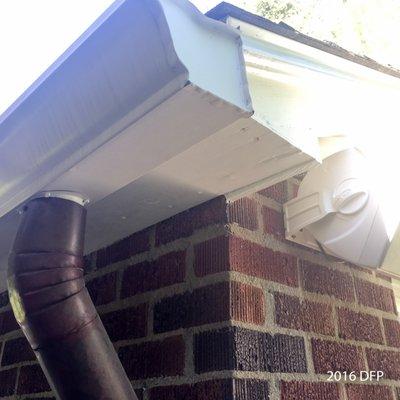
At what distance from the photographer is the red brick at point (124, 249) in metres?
1.46

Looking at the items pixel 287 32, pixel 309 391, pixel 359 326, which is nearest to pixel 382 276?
pixel 359 326

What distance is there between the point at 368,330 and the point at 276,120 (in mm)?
910

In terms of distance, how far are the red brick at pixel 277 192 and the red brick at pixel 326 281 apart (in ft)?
0.67

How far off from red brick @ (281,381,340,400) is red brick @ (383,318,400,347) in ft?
1.46

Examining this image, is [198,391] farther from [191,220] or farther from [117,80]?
[117,80]

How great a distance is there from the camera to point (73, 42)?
952 millimetres

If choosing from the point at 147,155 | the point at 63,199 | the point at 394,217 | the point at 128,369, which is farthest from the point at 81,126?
the point at 394,217

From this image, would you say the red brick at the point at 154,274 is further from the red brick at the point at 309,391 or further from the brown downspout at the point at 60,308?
the red brick at the point at 309,391

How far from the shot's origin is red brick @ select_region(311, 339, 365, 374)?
131 centimetres

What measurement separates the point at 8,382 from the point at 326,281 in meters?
1.21

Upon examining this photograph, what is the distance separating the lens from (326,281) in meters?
1.50

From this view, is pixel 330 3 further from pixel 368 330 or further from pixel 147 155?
pixel 147 155

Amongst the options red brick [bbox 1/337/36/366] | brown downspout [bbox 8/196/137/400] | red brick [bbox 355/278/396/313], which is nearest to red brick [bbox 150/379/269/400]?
brown downspout [bbox 8/196/137/400]

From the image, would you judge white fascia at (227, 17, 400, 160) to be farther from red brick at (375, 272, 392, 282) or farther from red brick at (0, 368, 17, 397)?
red brick at (0, 368, 17, 397)
